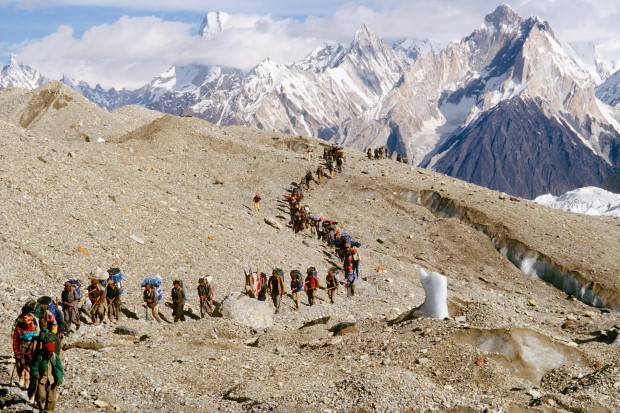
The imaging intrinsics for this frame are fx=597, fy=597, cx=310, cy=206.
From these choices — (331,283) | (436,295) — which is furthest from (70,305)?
(331,283)

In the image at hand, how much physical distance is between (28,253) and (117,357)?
943 centimetres

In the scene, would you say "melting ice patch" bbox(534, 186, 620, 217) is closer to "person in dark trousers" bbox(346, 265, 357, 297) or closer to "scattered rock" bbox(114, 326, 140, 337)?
"person in dark trousers" bbox(346, 265, 357, 297)

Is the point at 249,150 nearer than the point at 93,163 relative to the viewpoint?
No

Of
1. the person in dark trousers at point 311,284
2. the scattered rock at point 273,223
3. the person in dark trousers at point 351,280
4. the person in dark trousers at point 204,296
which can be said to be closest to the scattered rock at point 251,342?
the person in dark trousers at point 204,296

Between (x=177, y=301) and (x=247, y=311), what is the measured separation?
2888 mm

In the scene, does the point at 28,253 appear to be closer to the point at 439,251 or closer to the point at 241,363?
the point at 241,363

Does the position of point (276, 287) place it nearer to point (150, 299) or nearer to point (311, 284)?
point (311, 284)

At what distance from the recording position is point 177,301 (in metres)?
24.4

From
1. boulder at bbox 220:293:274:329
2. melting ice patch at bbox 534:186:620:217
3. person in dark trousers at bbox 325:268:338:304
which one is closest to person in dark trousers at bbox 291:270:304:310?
person in dark trousers at bbox 325:268:338:304

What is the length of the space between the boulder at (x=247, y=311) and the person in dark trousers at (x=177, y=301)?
1651 millimetres

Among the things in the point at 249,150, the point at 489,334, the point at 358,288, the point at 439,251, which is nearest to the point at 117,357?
the point at 489,334

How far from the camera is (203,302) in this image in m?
25.6

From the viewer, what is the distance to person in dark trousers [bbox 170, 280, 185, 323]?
24.2m

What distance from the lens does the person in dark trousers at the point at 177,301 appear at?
79.3 feet
